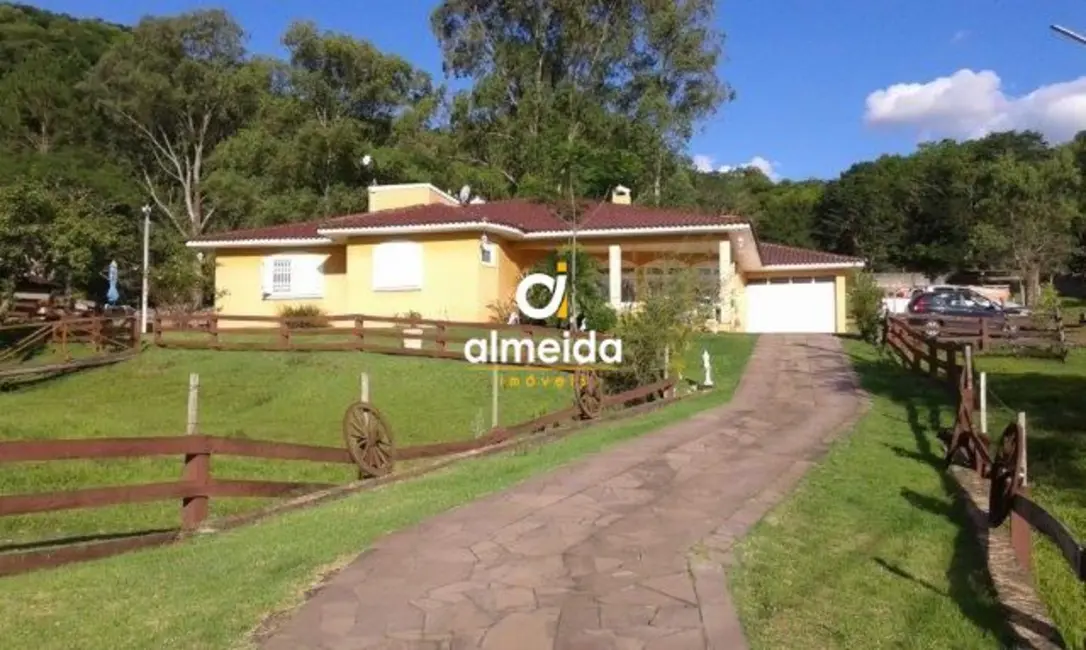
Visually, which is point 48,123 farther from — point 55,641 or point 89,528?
point 55,641

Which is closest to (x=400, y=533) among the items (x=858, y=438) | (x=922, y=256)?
(x=858, y=438)

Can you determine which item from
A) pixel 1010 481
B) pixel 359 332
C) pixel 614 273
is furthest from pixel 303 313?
pixel 1010 481

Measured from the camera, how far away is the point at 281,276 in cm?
2962

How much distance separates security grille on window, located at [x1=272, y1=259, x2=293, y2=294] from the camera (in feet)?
96.8

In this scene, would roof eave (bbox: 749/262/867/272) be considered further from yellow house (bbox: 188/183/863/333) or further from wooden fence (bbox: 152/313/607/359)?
wooden fence (bbox: 152/313/607/359)

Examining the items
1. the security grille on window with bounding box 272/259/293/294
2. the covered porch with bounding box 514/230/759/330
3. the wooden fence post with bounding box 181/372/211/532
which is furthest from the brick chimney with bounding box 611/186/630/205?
the wooden fence post with bounding box 181/372/211/532

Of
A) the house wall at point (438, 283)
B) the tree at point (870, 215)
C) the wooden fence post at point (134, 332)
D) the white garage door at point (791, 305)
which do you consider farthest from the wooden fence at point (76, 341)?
the tree at point (870, 215)

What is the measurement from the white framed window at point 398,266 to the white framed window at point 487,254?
1.81 meters

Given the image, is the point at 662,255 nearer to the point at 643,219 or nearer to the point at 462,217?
the point at 643,219

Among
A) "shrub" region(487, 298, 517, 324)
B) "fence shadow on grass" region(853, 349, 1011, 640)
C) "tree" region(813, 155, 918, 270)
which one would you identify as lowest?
"fence shadow on grass" region(853, 349, 1011, 640)

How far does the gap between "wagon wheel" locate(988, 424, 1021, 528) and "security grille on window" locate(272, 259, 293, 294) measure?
82.4 feet

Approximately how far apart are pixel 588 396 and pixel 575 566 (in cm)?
903

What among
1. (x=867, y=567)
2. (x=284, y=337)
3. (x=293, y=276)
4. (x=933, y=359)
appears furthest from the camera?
(x=293, y=276)
